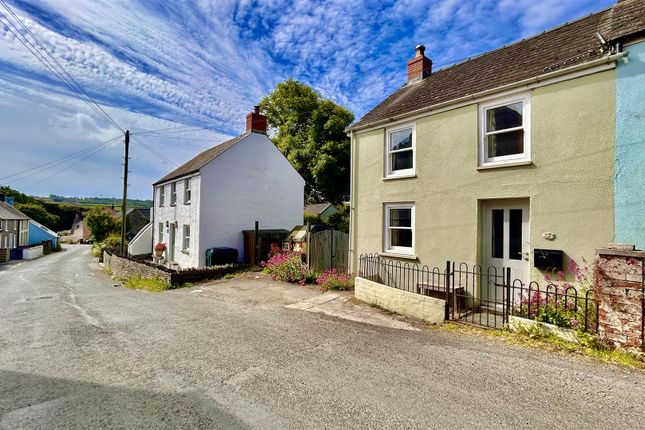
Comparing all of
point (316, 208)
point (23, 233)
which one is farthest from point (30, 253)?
point (316, 208)

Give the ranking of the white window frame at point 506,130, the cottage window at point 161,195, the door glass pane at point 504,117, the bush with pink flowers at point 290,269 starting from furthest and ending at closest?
the cottage window at point 161,195 < the bush with pink flowers at point 290,269 < the door glass pane at point 504,117 < the white window frame at point 506,130

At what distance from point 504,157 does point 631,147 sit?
234 centimetres

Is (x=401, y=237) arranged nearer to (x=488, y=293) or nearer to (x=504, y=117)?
(x=488, y=293)

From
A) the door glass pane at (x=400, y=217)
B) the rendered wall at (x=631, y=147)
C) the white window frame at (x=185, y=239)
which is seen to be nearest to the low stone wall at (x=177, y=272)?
the white window frame at (x=185, y=239)

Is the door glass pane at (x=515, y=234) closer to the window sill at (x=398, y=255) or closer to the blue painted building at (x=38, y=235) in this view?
the window sill at (x=398, y=255)

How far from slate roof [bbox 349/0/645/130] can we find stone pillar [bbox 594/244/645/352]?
4.37 metres

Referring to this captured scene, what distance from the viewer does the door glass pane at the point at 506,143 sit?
785 centimetres

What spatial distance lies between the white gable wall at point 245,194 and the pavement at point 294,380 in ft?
35.8

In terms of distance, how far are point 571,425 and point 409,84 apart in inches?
475

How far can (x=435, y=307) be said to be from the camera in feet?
22.9

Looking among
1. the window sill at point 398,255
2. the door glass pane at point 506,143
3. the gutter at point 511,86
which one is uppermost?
the gutter at point 511,86

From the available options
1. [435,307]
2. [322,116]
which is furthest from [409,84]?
[322,116]

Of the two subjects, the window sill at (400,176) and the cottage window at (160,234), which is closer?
the window sill at (400,176)

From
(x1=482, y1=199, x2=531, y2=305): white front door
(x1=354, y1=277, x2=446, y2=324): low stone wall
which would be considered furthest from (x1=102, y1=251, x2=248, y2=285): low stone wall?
(x1=482, y1=199, x2=531, y2=305): white front door
